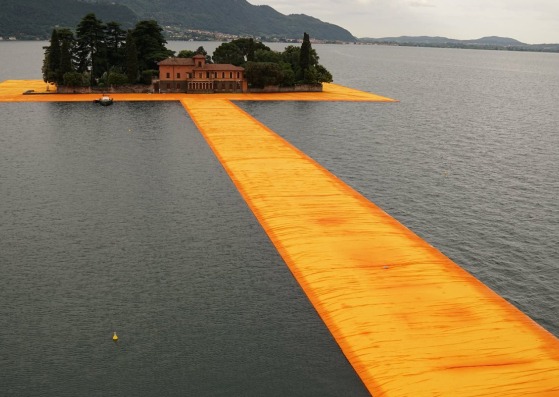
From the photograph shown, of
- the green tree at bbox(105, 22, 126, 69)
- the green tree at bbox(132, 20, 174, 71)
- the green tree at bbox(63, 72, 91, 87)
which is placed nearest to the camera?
the green tree at bbox(63, 72, 91, 87)

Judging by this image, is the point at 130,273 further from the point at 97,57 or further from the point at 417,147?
the point at 97,57

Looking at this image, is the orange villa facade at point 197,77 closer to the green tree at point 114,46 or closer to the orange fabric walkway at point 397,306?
the green tree at point 114,46

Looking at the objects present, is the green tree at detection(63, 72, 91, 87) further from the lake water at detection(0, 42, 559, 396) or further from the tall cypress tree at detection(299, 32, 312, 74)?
the tall cypress tree at detection(299, 32, 312, 74)

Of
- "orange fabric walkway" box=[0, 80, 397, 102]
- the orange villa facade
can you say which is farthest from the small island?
"orange fabric walkway" box=[0, 80, 397, 102]

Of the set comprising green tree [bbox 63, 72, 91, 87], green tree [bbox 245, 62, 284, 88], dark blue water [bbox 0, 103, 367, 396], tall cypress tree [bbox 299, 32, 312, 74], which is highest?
tall cypress tree [bbox 299, 32, 312, 74]

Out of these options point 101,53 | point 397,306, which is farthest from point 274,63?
point 397,306
